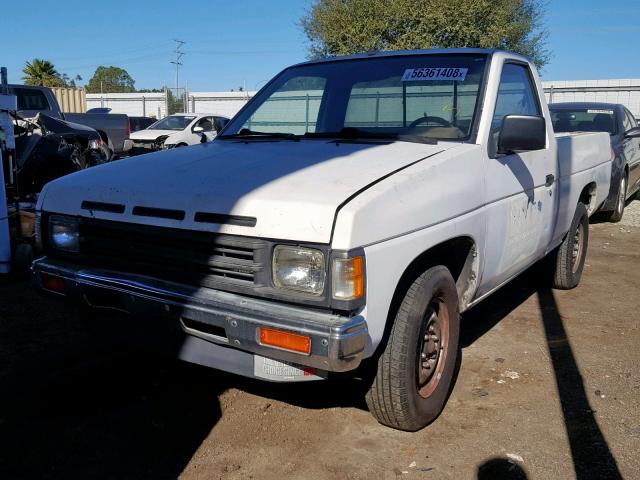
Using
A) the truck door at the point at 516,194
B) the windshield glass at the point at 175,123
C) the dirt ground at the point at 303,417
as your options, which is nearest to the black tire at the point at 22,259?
the dirt ground at the point at 303,417

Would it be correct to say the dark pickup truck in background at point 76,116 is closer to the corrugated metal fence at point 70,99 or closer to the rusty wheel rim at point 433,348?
the rusty wheel rim at point 433,348

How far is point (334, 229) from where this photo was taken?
2.50 metres

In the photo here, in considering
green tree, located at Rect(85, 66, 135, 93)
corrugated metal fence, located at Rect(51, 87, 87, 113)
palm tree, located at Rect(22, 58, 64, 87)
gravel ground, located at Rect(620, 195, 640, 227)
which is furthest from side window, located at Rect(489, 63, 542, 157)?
green tree, located at Rect(85, 66, 135, 93)

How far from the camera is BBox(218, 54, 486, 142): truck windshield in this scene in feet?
12.4

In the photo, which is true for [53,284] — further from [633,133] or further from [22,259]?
[633,133]

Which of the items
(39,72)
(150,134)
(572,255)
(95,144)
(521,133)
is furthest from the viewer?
(39,72)

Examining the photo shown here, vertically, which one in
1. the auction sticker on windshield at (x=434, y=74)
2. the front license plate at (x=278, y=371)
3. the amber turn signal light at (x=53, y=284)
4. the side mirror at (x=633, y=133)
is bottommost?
the front license plate at (x=278, y=371)

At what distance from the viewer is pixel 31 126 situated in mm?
7824

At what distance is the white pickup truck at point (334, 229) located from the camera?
8.45ft

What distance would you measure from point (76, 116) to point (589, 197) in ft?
43.7

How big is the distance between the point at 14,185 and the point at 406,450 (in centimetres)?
500

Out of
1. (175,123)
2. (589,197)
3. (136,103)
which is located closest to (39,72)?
(136,103)

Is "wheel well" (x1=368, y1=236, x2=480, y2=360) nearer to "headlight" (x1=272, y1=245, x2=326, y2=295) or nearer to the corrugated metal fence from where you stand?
"headlight" (x1=272, y1=245, x2=326, y2=295)

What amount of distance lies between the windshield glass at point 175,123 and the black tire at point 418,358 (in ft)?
54.4
